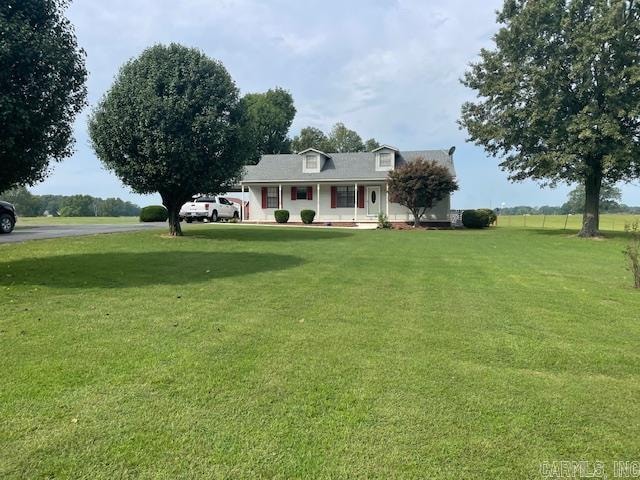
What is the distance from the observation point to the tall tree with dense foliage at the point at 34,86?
712cm

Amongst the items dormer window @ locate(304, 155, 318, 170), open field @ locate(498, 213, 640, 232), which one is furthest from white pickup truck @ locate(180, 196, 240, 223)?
open field @ locate(498, 213, 640, 232)

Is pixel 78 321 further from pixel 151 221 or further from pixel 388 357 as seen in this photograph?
pixel 151 221

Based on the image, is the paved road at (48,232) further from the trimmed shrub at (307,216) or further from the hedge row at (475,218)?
the hedge row at (475,218)

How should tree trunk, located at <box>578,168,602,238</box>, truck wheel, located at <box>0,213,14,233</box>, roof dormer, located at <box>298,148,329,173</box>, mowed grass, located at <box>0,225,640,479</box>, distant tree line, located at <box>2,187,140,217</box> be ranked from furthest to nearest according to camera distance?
distant tree line, located at <box>2,187,140,217</box> → roof dormer, located at <box>298,148,329,173</box> → tree trunk, located at <box>578,168,602,238</box> → truck wheel, located at <box>0,213,14,233</box> → mowed grass, located at <box>0,225,640,479</box>

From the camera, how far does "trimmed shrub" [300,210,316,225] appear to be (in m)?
28.7

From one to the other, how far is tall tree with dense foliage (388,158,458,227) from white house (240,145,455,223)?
2554 mm

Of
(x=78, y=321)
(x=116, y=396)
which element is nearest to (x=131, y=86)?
(x=78, y=321)

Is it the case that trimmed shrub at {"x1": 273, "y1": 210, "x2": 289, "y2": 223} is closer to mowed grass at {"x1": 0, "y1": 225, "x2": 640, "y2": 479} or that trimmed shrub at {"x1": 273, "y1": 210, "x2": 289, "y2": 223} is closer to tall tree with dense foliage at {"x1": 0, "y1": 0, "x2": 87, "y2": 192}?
tall tree with dense foliage at {"x1": 0, "y1": 0, "x2": 87, "y2": 192}

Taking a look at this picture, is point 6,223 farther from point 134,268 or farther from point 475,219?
point 475,219

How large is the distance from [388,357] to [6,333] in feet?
13.0

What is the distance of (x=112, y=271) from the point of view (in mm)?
8617

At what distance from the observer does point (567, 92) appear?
68.1 feet

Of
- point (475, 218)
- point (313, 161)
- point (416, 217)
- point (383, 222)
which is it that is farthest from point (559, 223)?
point (313, 161)

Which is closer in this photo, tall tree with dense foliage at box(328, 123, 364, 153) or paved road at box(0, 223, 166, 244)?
paved road at box(0, 223, 166, 244)
